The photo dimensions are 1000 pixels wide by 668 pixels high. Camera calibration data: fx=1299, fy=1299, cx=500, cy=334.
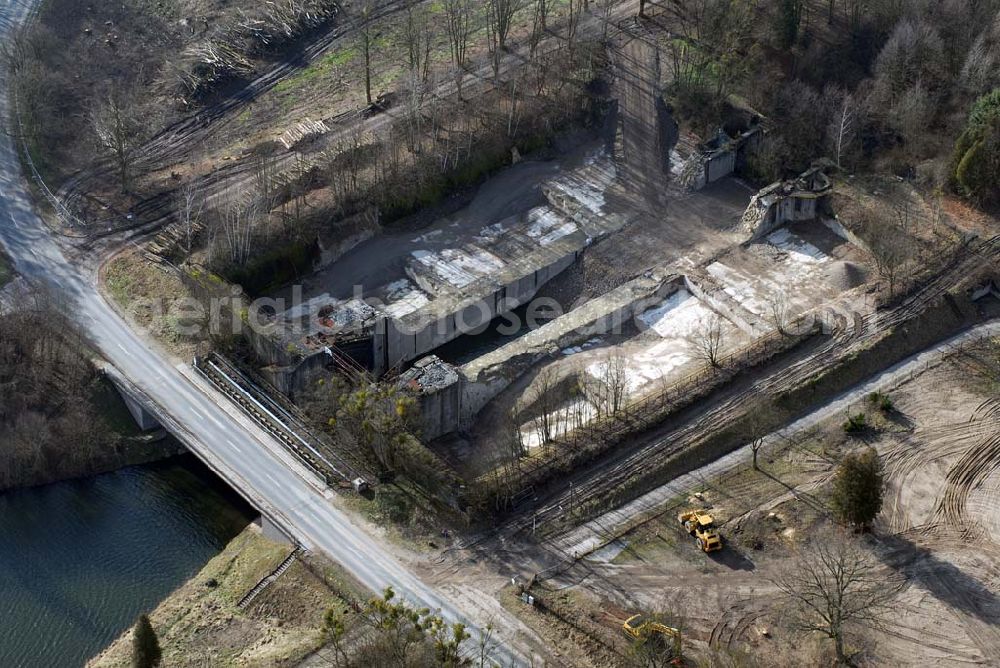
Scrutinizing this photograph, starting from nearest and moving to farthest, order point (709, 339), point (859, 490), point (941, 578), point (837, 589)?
point (837, 589), point (941, 578), point (859, 490), point (709, 339)

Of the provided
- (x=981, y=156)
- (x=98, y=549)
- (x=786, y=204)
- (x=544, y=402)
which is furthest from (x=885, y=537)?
(x=98, y=549)

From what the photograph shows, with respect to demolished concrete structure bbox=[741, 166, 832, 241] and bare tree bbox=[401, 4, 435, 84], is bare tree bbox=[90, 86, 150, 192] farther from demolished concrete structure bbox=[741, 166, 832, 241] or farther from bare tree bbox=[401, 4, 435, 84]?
demolished concrete structure bbox=[741, 166, 832, 241]

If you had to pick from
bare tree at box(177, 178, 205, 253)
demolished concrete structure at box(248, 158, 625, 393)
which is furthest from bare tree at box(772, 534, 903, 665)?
bare tree at box(177, 178, 205, 253)

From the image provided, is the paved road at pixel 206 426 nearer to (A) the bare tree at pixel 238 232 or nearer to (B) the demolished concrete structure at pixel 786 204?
(A) the bare tree at pixel 238 232

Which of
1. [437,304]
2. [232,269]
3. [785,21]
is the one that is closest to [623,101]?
[785,21]

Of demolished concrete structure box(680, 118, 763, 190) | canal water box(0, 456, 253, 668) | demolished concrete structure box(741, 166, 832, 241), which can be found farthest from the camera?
demolished concrete structure box(680, 118, 763, 190)

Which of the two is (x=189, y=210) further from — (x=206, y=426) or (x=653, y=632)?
(x=653, y=632)
